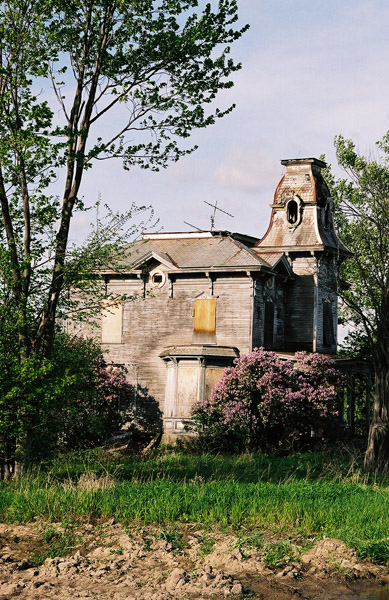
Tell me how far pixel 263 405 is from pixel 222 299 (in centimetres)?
585

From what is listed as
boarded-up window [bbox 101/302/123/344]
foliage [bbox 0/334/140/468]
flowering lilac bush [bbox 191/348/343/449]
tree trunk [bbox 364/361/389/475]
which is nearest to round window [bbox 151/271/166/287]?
boarded-up window [bbox 101/302/123/344]

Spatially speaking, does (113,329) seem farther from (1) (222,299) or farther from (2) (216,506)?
(2) (216,506)

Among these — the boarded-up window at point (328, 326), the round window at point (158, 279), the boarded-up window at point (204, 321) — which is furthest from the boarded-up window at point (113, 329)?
the boarded-up window at point (328, 326)

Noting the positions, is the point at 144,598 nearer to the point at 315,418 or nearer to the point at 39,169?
the point at 39,169

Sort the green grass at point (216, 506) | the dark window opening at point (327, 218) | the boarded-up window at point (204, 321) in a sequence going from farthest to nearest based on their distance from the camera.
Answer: the dark window opening at point (327, 218)
the boarded-up window at point (204, 321)
the green grass at point (216, 506)

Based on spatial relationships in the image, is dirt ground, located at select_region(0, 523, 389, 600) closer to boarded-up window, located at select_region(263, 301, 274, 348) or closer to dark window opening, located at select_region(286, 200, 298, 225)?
boarded-up window, located at select_region(263, 301, 274, 348)

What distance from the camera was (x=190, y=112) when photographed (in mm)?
21781

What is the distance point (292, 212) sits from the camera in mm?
38156

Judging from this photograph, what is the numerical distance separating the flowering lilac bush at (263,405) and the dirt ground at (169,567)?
16227mm

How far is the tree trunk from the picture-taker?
25.2m

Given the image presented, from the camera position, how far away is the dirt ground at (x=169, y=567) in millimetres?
11625

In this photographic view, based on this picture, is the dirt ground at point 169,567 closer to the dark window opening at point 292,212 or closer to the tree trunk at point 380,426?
the tree trunk at point 380,426

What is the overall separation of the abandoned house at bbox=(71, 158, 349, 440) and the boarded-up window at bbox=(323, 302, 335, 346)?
0.14 feet

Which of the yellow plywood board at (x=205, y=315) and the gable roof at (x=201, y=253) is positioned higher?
the gable roof at (x=201, y=253)
